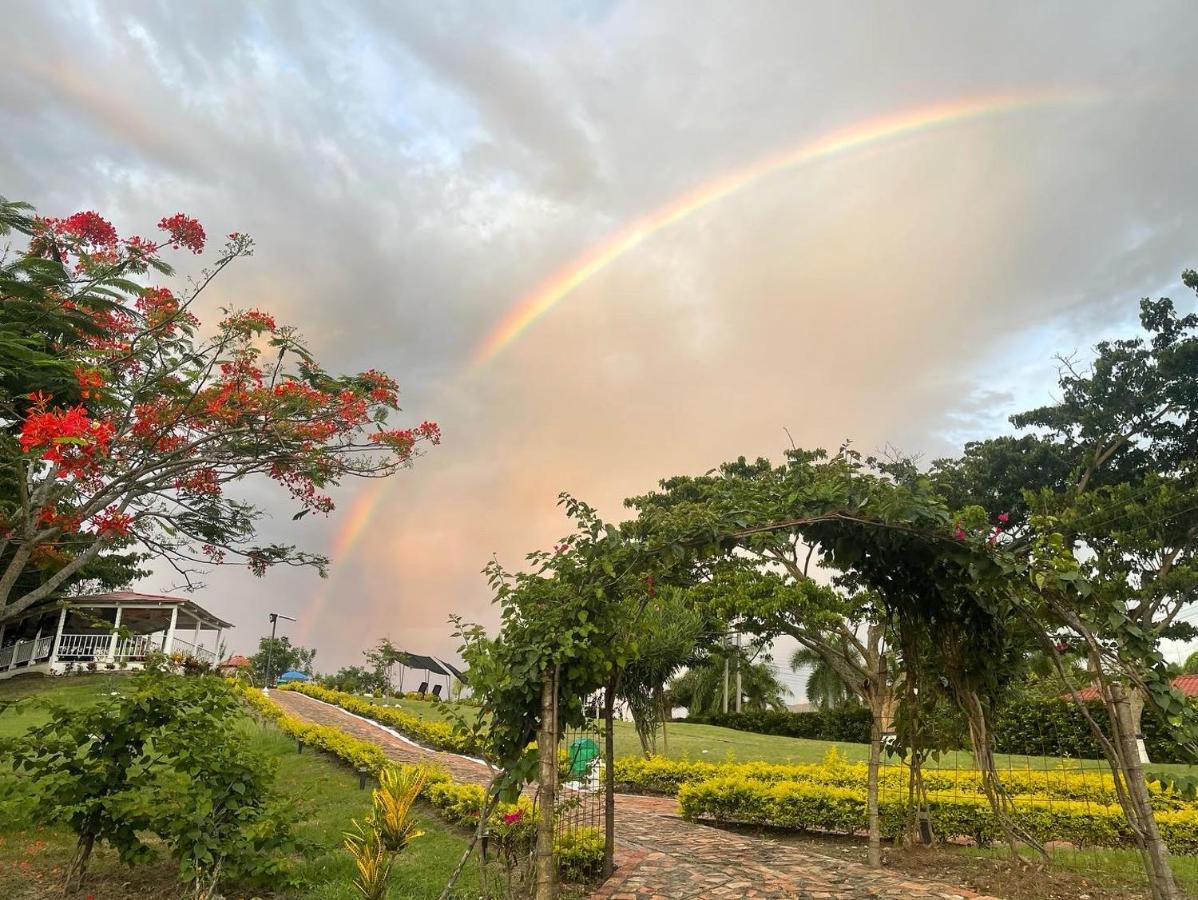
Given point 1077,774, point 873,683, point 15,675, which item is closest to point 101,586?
point 15,675

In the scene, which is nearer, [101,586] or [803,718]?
[101,586]

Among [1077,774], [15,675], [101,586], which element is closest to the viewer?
[1077,774]

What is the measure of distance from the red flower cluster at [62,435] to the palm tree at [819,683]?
30967 millimetres

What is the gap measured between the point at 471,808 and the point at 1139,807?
6447mm

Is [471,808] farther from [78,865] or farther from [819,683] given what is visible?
[819,683]

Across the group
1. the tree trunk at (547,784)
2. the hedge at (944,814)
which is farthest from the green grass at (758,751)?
the tree trunk at (547,784)

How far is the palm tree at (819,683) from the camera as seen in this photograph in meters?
34.2

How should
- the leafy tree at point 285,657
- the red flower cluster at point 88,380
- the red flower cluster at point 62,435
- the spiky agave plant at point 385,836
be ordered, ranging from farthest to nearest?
the leafy tree at point 285,657
the red flower cluster at point 88,380
the red flower cluster at point 62,435
the spiky agave plant at point 385,836

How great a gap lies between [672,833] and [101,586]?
2659 centimetres

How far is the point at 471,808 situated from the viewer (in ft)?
28.3

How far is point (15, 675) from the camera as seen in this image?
80.8 feet

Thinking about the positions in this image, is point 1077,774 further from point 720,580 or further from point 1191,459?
point 1191,459

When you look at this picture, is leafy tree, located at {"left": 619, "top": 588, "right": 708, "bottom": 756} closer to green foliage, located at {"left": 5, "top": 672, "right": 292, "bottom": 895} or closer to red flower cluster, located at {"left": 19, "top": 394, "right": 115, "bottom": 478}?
green foliage, located at {"left": 5, "top": 672, "right": 292, "bottom": 895}

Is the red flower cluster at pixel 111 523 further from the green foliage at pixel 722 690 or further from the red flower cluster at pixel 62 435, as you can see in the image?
the green foliage at pixel 722 690
